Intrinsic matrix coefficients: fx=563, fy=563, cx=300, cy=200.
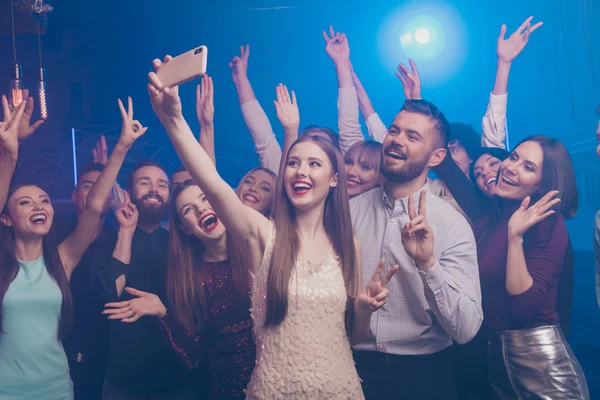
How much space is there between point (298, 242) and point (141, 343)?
1124 mm

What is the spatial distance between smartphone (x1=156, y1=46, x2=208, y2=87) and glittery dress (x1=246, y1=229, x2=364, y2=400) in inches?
24.6

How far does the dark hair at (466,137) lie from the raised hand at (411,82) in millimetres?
273

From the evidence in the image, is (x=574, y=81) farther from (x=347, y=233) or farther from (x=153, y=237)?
(x=153, y=237)

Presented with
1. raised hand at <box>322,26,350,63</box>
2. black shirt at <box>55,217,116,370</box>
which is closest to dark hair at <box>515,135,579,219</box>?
raised hand at <box>322,26,350,63</box>

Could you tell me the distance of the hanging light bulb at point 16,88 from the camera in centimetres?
270

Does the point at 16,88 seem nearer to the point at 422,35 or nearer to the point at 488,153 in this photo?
the point at 422,35

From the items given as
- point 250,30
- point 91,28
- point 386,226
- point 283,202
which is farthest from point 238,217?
point 91,28

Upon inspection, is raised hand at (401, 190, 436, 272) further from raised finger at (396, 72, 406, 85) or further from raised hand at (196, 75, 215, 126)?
raised hand at (196, 75, 215, 126)

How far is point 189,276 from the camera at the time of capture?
2467 mm

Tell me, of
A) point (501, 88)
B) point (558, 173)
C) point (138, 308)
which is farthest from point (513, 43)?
point (138, 308)

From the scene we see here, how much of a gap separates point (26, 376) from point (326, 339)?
4.77 feet

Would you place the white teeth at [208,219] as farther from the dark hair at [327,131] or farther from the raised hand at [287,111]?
the dark hair at [327,131]

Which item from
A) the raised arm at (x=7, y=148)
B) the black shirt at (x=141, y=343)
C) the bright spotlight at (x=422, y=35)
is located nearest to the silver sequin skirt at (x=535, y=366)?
the black shirt at (x=141, y=343)

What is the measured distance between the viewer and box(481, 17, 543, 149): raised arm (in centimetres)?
307
